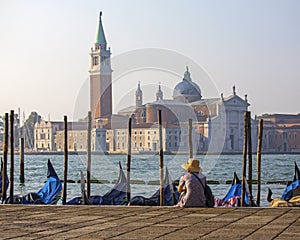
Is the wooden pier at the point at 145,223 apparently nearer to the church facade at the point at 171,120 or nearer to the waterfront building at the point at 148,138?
the church facade at the point at 171,120

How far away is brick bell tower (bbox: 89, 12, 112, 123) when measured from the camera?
52.3 meters

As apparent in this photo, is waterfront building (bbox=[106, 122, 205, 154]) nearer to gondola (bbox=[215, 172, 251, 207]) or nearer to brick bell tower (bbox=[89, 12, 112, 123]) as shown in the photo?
brick bell tower (bbox=[89, 12, 112, 123])

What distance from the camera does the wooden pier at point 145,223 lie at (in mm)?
5020

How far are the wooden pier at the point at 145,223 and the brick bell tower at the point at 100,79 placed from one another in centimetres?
3834

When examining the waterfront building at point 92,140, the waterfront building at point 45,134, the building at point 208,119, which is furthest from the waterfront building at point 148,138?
the waterfront building at point 45,134

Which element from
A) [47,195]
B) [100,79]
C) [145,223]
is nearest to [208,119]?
[100,79]

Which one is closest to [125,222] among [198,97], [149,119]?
[149,119]

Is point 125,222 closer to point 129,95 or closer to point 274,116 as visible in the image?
point 129,95

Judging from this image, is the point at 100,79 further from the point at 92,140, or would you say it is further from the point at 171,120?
the point at 92,140

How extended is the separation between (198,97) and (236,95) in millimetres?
16931

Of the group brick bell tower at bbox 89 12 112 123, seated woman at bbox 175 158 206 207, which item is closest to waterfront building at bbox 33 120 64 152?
brick bell tower at bbox 89 12 112 123

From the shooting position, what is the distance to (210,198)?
725 centimetres

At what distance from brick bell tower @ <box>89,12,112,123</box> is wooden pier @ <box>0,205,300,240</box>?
3834 cm

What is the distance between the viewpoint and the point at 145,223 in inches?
227
